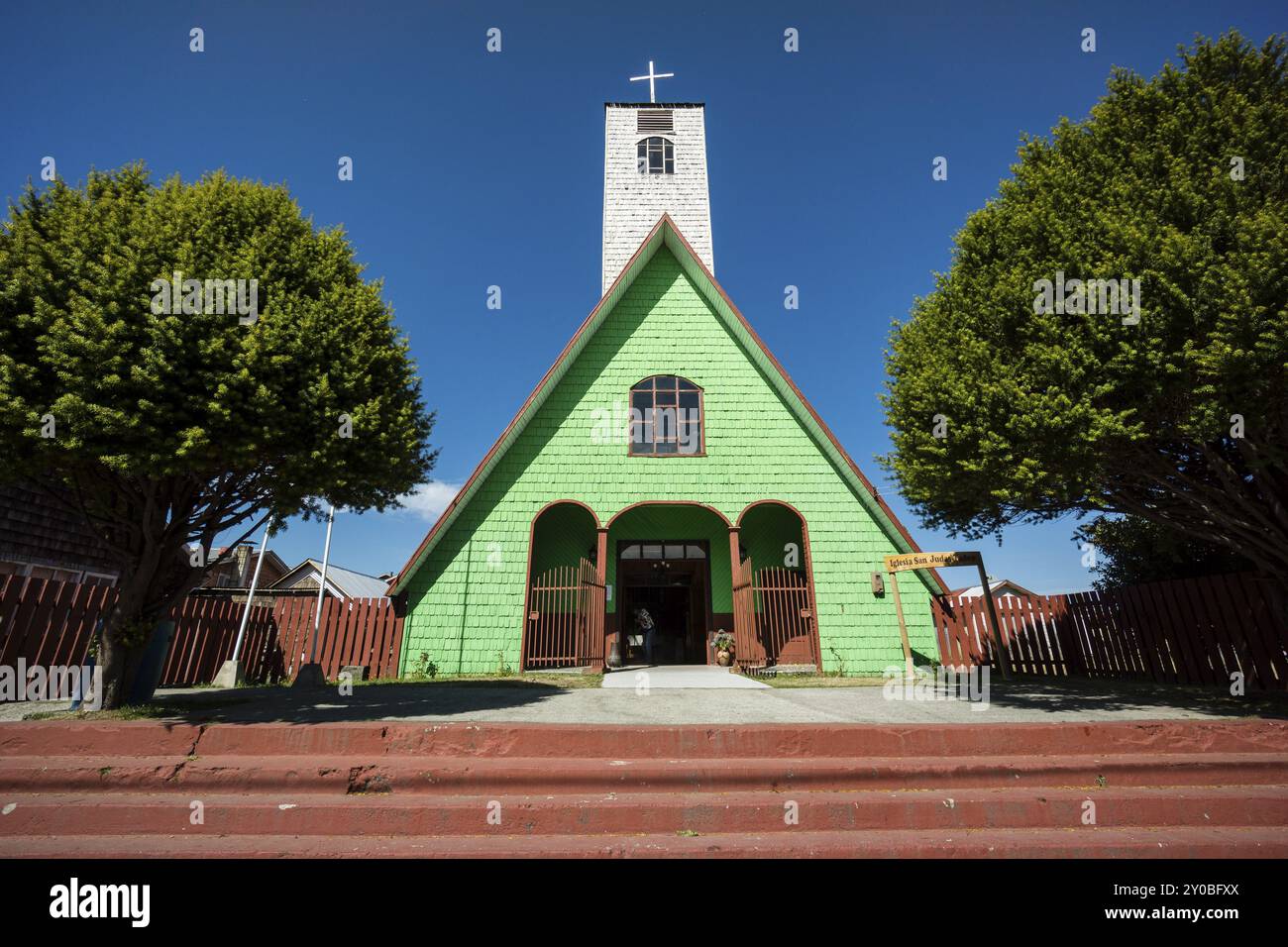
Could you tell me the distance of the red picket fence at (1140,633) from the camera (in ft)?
32.8

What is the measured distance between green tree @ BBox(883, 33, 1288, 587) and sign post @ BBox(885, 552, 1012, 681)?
203 centimetres

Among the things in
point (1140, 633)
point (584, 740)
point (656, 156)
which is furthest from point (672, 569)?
point (656, 156)

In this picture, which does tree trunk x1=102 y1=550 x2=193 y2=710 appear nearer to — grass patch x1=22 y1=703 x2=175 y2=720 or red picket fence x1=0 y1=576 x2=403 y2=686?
grass patch x1=22 y1=703 x2=175 y2=720

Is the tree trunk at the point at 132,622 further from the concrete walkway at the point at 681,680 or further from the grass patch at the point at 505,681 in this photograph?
the concrete walkway at the point at 681,680

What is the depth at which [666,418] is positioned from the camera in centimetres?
1454

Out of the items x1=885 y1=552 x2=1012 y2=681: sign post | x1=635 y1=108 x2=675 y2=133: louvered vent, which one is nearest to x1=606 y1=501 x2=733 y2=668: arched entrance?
x1=885 y1=552 x2=1012 y2=681: sign post

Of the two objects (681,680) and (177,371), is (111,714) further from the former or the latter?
(681,680)

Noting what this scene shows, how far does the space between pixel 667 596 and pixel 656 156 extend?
656 inches

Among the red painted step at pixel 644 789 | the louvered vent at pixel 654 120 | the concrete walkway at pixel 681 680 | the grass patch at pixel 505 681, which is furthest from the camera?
the louvered vent at pixel 654 120

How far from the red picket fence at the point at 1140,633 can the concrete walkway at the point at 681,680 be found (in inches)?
210

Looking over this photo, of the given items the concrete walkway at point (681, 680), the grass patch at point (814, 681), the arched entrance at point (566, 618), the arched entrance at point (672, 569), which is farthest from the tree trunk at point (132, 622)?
the grass patch at point (814, 681)
